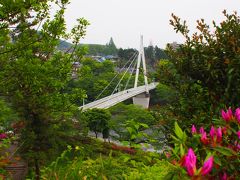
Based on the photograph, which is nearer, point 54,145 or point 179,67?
point 179,67

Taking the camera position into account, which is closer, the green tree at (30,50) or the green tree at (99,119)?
the green tree at (30,50)

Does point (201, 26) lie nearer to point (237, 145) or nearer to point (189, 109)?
point (189, 109)

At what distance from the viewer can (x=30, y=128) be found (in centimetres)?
1309

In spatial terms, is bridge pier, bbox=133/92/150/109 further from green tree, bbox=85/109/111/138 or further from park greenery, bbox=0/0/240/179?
park greenery, bbox=0/0/240/179

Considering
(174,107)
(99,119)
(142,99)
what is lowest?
(142,99)

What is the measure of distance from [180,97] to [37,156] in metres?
8.64

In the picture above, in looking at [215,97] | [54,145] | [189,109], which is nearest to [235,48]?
[215,97]

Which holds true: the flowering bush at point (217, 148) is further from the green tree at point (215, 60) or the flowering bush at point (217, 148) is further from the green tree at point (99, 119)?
the green tree at point (99, 119)

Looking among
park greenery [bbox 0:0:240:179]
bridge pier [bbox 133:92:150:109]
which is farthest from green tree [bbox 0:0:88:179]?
bridge pier [bbox 133:92:150:109]

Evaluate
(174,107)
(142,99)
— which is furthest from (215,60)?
(142,99)

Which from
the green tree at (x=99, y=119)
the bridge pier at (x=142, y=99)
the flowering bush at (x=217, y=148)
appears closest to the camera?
the flowering bush at (x=217, y=148)

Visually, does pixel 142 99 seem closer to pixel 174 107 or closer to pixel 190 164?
pixel 174 107

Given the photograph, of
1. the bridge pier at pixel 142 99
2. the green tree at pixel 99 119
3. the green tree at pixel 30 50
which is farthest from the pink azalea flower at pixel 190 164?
the bridge pier at pixel 142 99

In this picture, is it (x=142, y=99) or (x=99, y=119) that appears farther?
(x=142, y=99)
